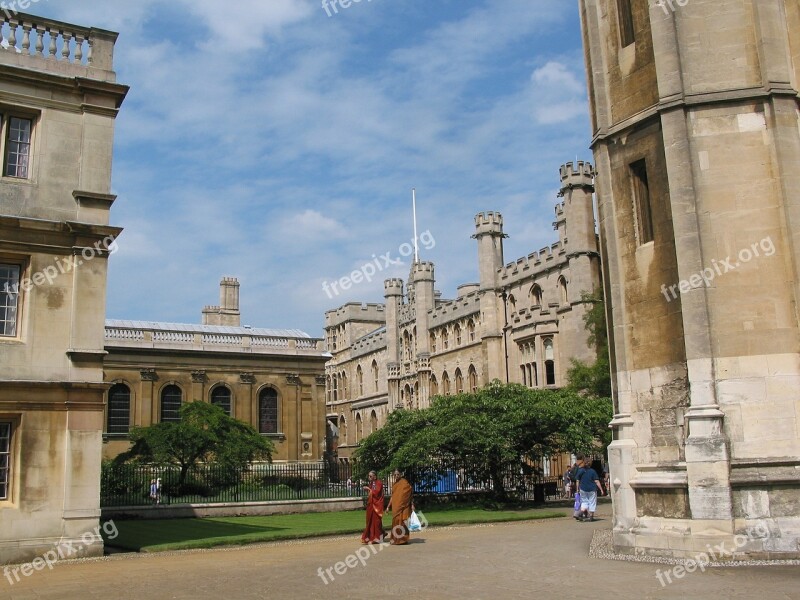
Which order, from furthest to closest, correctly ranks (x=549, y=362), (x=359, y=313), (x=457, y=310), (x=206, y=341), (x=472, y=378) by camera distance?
(x=359, y=313), (x=457, y=310), (x=472, y=378), (x=549, y=362), (x=206, y=341)

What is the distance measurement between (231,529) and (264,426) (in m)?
28.5

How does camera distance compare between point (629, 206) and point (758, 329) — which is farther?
point (629, 206)

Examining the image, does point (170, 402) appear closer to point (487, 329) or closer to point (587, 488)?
point (487, 329)

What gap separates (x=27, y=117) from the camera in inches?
663

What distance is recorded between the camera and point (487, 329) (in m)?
56.5

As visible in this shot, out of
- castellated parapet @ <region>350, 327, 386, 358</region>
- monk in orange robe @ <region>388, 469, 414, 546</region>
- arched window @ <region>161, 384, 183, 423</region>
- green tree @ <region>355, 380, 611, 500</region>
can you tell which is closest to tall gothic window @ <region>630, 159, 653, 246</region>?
monk in orange robe @ <region>388, 469, 414, 546</region>

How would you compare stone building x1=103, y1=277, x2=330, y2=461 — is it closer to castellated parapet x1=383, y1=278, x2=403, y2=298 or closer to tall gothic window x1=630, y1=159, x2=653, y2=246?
castellated parapet x1=383, y1=278, x2=403, y2=298

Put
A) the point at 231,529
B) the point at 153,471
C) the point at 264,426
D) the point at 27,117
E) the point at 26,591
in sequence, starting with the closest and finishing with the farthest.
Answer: the point at 26,591 → the point at 27,117 → the point at 231,529 → the point at 153,471 → the point at 264,426

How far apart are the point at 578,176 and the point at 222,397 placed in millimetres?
25024

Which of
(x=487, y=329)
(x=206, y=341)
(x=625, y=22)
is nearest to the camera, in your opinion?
(x=625, y=22)

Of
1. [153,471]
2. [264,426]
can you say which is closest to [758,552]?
[153,471]

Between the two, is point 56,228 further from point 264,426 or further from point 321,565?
point 264,426

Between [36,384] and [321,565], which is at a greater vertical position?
[36,384]

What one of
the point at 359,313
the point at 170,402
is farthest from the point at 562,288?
the point at 359,313
